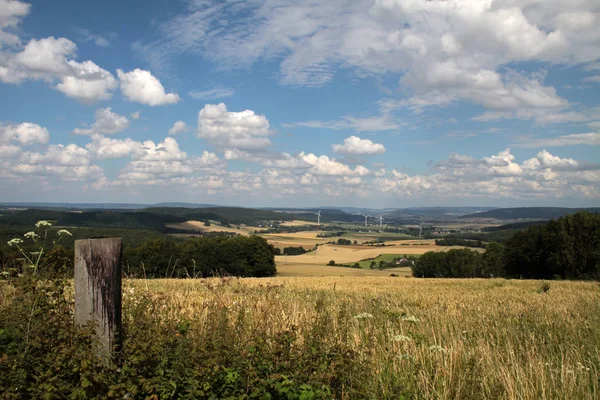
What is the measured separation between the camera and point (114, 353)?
4.32 m

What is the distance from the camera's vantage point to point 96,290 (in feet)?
14.3

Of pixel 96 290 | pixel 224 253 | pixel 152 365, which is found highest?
pixel 96 290

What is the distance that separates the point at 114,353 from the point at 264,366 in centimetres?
157

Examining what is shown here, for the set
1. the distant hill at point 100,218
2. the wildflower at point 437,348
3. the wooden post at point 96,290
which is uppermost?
the wooden post at point 96,290

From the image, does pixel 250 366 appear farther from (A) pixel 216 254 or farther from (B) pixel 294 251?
(B) pixel 294 251

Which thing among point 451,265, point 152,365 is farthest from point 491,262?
point 152,365

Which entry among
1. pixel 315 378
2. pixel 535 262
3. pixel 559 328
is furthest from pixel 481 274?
pixel 315 378

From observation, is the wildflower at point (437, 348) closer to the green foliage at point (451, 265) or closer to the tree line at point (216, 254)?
the tree line at point (216, 254)

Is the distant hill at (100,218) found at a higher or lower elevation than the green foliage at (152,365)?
lower

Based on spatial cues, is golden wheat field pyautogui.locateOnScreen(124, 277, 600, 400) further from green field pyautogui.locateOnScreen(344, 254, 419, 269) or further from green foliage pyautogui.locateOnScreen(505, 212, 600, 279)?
green field pyautogui.locateOnScreen(344, 254, 419, 269)

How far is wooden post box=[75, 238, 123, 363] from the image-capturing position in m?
4.33

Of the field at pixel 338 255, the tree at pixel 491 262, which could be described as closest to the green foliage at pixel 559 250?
the tree at pixel 491 262

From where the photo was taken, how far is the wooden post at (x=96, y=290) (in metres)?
4.33

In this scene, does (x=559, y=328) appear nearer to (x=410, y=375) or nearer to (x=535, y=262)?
(x=410, y=375)
